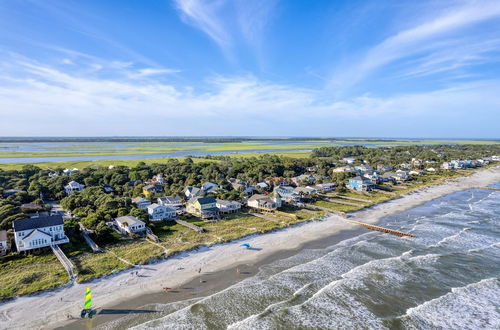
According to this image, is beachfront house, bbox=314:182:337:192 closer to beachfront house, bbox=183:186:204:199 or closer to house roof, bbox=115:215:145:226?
beachfront house, bbox=183:186:204:199

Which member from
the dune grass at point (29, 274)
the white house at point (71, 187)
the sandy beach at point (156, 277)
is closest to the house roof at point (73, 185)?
the white house at point (71, 187)

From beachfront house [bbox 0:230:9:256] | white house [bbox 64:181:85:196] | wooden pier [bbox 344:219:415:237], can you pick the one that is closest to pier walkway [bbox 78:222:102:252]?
beachfront house [bbox 0:230:9:256]

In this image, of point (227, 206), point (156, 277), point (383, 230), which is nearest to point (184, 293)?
point (156, 277)

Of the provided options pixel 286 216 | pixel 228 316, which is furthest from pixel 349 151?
pixel 228 316

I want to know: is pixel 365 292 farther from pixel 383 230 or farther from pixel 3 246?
pixel 3 246

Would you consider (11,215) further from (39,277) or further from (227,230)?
Answer: (227,230)

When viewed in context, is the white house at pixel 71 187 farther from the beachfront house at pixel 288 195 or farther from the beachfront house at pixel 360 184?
the beachfront house at pixel 360 184
